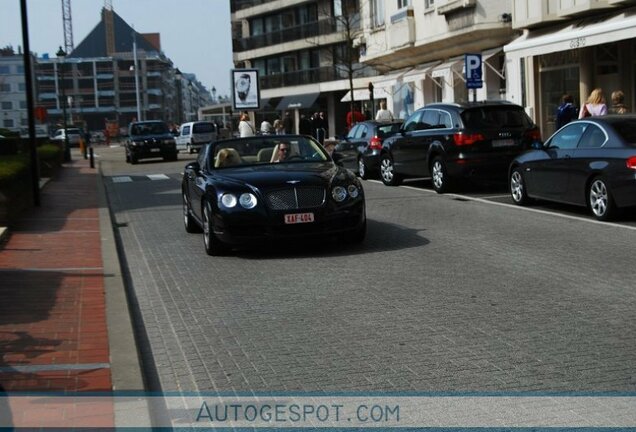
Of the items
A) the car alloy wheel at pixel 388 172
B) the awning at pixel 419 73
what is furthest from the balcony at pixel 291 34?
the car alloy wheel at pixel 388 172

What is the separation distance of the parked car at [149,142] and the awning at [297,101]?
25.9 metres

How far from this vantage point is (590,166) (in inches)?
507

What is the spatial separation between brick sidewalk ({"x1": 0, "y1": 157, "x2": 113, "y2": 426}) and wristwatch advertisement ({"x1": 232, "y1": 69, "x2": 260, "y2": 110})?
22260 millimetres

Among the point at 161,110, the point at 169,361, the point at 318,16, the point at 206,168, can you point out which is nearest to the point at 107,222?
the point at 206,168

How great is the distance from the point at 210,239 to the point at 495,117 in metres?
8.45

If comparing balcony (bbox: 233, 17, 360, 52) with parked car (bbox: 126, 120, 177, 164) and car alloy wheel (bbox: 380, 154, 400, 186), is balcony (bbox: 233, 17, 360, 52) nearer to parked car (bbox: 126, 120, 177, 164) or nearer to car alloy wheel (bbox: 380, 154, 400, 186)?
parked car (bbox: 126, 120, 177, 164)

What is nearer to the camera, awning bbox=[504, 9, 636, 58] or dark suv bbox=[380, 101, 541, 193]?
dark suv bbox=[380, 101, 541, 193]

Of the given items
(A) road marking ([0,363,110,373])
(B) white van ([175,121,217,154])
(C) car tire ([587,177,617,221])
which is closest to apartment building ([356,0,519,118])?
(B) white van ([175,121,217,154])

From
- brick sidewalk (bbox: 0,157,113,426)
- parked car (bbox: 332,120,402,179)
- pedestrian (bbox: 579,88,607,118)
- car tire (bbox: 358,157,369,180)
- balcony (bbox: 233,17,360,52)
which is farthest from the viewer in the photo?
balcony (bbox: 233,17,360,52)

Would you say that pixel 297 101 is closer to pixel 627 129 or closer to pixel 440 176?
pixel 440 176

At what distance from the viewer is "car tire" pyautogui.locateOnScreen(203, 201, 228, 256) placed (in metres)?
10.9

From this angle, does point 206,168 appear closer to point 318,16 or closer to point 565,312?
point 565,312

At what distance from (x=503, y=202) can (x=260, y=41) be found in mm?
59558

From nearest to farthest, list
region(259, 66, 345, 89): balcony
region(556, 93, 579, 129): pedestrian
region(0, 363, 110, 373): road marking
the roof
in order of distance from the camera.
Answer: region(0, 363, 110, 373): road marking → region(556, 93, 579, 129): pedestrian → region(259, 66, 345, 89): balcony → the roof
